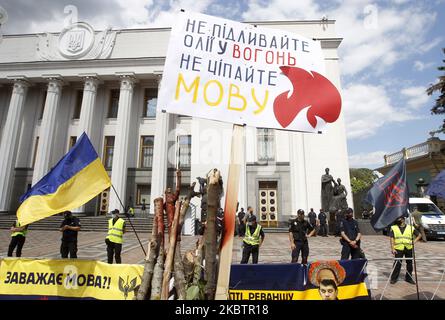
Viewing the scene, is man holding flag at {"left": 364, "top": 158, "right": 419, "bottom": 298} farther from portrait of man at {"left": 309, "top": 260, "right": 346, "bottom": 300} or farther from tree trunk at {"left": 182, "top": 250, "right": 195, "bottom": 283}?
tree trunk at {"left": 182, "top": 250, "right": 195, "bottom": 283}

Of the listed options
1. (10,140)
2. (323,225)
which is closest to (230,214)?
(323,225)

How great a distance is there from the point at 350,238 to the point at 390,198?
76.0 inches

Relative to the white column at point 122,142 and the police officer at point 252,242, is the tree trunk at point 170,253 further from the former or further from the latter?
the white column at point 122,142

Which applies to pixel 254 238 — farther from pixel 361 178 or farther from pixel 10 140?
pixel 361 178

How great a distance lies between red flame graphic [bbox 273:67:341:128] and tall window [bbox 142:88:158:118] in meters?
23.5

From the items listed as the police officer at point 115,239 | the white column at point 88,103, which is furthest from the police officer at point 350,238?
the white column at point 88,103

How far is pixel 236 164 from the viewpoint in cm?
260

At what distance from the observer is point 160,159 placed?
2192 cm

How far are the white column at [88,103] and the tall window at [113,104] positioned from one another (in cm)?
185

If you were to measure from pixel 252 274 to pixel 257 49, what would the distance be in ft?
10.7

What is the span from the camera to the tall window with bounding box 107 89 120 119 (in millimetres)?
25359

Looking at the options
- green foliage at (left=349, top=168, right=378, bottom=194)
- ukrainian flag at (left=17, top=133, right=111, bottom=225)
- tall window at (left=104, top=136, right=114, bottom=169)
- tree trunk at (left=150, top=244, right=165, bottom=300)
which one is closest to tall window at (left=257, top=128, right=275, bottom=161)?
tall window at (left=104, top=136, right=114, bottom=169)
